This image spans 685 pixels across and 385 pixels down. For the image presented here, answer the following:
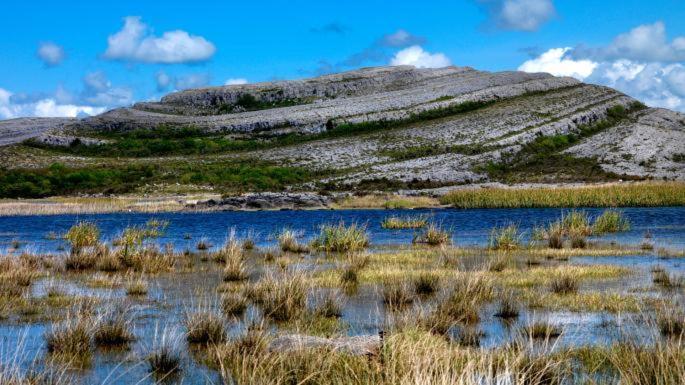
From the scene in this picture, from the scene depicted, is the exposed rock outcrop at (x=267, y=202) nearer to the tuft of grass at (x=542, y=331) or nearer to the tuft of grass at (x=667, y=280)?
the tuft of grass at (x=667, y=280)

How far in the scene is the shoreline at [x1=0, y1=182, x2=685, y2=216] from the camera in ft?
165

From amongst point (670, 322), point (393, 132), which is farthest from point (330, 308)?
point (393, 132)

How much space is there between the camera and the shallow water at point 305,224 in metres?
31.2

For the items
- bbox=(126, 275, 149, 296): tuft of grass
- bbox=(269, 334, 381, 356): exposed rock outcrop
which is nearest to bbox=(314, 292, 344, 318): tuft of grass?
bbox=(269, 334, 381, 356): exposed rock outcrop

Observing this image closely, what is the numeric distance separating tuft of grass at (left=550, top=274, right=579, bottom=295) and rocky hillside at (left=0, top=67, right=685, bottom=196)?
51337 millimetres

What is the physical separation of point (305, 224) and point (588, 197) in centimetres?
1943

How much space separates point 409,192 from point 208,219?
803 inches

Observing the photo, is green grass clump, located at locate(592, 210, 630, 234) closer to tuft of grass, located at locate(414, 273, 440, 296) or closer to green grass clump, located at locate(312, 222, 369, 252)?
green grass clump, located at locate(312, 222, 369, 252)

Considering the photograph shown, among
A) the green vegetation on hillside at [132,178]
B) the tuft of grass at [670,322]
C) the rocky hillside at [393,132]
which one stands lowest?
the tuft of grass at [670,322]

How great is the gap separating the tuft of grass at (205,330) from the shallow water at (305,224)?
17.7 meters

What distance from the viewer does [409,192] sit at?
62.6 meters

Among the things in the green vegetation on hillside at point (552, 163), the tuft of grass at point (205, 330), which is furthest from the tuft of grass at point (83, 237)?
the green vegetation on hillside at point (552, 163)

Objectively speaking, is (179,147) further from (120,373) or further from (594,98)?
(120,373)

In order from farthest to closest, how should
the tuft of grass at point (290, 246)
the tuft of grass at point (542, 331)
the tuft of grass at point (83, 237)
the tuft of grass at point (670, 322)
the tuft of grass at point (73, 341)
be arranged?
the tuft of grass at point (83, 237) → the tuft of grass at point (290, 246) → the tuft of grass at point (542, 331) → the tuft of grass at point (670, 322) → the tuft of grass at point (73, 341)
